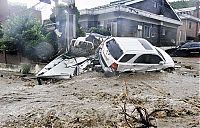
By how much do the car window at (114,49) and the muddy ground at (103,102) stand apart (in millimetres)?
781

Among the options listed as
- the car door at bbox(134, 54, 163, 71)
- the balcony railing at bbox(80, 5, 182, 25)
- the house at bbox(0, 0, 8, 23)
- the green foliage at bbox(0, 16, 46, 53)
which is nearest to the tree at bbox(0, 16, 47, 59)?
the green foliage at bbox(0, 16, 46, 53)

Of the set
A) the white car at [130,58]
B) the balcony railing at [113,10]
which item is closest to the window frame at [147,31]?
the balcony railing at [113,10]

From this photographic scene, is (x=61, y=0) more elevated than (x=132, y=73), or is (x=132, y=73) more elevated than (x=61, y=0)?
(x=61, y=0)

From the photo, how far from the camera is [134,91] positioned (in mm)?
6777

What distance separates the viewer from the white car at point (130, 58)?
910 centimetres

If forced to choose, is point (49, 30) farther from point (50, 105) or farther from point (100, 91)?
point (50, 105)

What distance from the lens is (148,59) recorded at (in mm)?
9531

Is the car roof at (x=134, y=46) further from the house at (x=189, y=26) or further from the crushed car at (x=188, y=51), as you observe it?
the house at (x=189, y=26)

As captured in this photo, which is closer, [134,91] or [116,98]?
[116,98]

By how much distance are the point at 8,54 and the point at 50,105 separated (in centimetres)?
1086

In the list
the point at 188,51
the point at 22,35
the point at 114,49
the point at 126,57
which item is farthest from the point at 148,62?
the point at 188,51

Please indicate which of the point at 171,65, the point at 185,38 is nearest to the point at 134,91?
the point at 171,65

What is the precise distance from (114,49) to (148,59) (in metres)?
1.36

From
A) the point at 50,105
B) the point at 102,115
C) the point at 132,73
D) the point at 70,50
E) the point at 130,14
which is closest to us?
the point at 102,115
